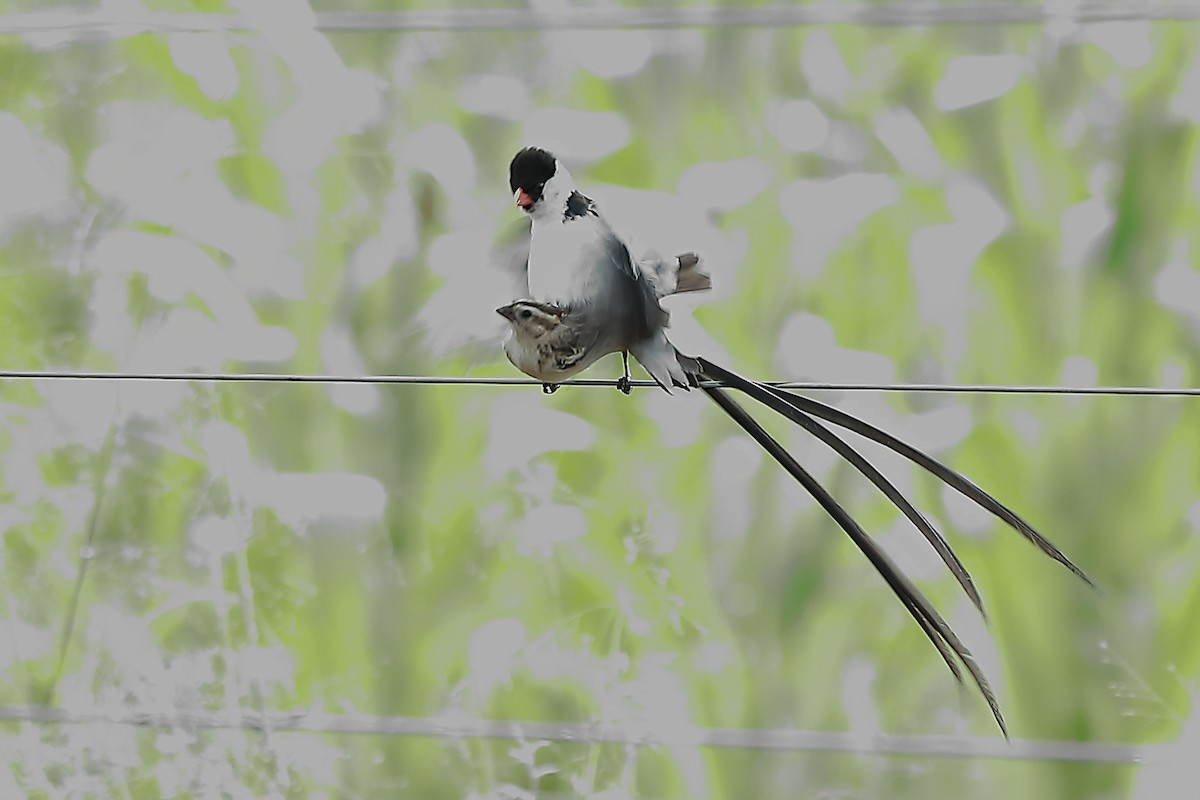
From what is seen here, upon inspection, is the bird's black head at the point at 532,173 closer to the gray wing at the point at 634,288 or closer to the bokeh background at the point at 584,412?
the gray wing at the point at 634,288

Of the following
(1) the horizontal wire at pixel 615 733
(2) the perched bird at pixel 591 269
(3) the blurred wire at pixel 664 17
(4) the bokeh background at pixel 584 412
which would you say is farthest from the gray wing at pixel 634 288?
(1) the horizontal wire at pixel 615 733

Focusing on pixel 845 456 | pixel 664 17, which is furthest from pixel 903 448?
pixel 664 17

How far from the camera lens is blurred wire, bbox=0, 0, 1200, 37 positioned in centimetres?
95

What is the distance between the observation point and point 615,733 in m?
1.02

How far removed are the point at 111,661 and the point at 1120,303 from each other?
1019mm

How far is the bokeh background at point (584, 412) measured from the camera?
37.9 inches

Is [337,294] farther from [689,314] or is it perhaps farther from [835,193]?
[835,193]

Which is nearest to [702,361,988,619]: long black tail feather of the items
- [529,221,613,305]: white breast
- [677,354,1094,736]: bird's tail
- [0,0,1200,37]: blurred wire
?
[677,354,1094,736]: bird's tail

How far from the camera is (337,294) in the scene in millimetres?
1033

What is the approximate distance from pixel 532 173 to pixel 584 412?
36 cm

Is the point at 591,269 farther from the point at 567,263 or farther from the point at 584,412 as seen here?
the point at 584,412

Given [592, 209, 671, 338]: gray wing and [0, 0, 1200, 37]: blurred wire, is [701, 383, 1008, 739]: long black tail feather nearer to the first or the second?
[592, 209, 671, 338]: gray wing

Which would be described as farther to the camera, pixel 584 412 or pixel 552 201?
pixel 584 412

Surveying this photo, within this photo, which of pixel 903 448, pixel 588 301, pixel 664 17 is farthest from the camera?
pixel 664 17
